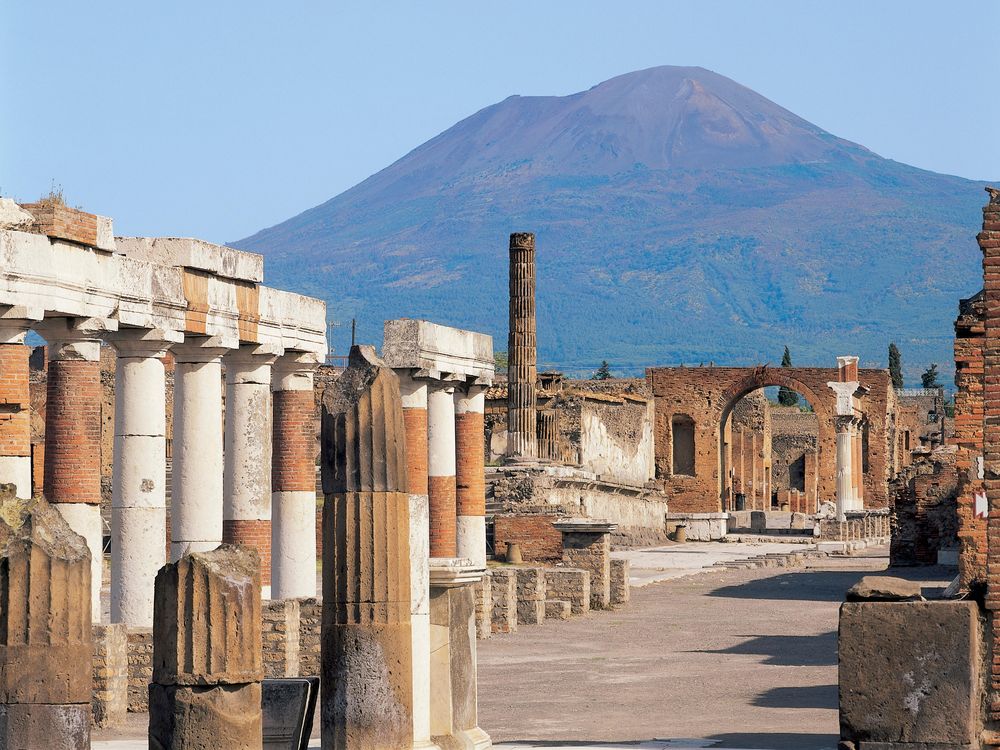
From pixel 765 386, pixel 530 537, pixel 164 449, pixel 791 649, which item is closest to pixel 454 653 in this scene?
pixel 164 449

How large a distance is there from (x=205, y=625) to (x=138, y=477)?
818 centimetres

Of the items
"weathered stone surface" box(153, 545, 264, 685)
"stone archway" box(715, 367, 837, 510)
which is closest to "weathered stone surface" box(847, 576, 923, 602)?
"weathered stone surface" box(153, 545, 264, 685)

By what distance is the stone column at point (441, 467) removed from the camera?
79.3 feet

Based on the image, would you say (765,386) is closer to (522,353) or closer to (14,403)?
(522,353)

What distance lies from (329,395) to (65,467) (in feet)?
20.3

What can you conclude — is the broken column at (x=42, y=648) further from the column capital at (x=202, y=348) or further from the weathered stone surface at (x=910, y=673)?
the column capital at (x=202, y=348)

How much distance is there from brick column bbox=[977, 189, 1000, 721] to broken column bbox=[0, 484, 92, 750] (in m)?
5.79

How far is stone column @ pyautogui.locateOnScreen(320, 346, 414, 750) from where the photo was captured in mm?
12219

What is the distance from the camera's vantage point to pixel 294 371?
2252cm

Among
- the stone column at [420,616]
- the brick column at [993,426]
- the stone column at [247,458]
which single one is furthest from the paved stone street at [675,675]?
the brick column at [993,426]

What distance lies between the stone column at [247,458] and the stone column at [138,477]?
197cm

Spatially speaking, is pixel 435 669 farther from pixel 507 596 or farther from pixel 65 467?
pixel 507 596

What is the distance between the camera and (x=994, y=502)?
482 inches

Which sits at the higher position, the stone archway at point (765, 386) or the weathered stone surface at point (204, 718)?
the stone archway at point (765, 386)
